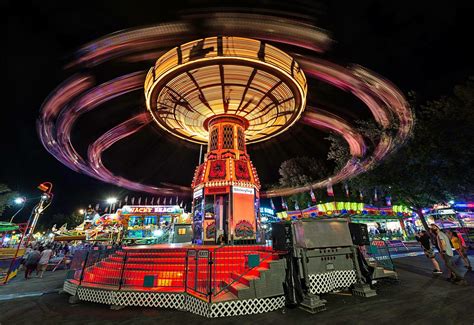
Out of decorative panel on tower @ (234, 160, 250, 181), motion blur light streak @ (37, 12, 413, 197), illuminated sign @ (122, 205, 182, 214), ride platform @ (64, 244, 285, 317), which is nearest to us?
ride platform @ (64, 244, 285, 317)

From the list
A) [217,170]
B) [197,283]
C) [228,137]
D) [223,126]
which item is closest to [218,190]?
[217,170]

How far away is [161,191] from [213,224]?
Result: 39.5 m

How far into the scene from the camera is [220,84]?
15.3 m

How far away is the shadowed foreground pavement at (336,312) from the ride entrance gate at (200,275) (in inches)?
25.0

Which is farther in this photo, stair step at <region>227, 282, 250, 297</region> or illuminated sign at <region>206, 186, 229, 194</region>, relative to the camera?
illuminated sign at <region>206, 186, 229, 194</region>

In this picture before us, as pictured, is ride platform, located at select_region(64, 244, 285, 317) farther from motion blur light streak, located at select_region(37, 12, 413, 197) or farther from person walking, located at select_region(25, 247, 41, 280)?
motion blur light streak, located at select_region(37, 12, 413, 197)

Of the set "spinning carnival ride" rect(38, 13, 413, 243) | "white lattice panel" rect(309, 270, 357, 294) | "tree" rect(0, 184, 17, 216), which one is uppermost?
"spinning carnival ride" rect(38, 13, 413, 243)

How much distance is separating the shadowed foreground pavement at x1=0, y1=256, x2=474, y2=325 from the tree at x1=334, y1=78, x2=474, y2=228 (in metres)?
9.98

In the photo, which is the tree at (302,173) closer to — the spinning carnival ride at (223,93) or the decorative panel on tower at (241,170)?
the spinning carnival ride at (223,93)

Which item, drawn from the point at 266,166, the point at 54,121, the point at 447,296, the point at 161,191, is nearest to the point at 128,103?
the point at 54,121

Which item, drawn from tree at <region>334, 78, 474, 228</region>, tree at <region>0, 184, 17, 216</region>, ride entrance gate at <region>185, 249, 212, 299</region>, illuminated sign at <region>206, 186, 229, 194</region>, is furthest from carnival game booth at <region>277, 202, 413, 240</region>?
tree at <region>0, 184, 17, 216</region>

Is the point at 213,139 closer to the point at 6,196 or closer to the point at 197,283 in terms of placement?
the point at 197,283

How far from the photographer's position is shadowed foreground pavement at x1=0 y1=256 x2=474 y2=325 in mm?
5109

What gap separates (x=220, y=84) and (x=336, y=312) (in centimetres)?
1414
